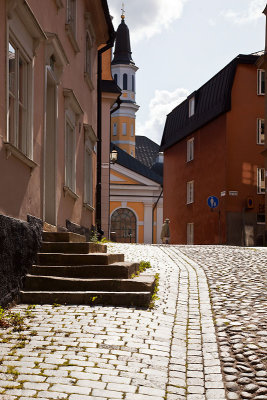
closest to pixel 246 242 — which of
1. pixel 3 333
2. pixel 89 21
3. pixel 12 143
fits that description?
pixel 89 21

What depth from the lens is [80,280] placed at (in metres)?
7.74

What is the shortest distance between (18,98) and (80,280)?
2.51 metres

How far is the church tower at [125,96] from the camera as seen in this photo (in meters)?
82.5

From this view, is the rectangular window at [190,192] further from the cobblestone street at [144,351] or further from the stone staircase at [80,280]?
the cobblestone street at [144,351]

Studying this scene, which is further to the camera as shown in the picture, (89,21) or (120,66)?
(120,66)

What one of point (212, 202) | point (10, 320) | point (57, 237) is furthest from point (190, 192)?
point (10, 320)

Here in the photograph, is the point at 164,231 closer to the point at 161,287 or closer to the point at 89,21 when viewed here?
the point at 89,21

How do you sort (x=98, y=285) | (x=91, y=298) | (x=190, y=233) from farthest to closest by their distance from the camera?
(x=190, y=233)
(x=98, y=285)
(x=91, y=298)

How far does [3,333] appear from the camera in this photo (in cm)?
585

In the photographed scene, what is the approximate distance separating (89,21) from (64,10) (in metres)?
3.27

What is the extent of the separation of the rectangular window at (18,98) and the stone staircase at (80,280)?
1483mm

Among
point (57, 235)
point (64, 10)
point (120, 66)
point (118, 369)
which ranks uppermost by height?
point (120, 66)

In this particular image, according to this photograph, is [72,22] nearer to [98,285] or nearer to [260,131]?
[98,285]

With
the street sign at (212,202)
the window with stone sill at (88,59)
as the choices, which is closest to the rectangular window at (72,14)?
the window with stone sill at (88,59)
